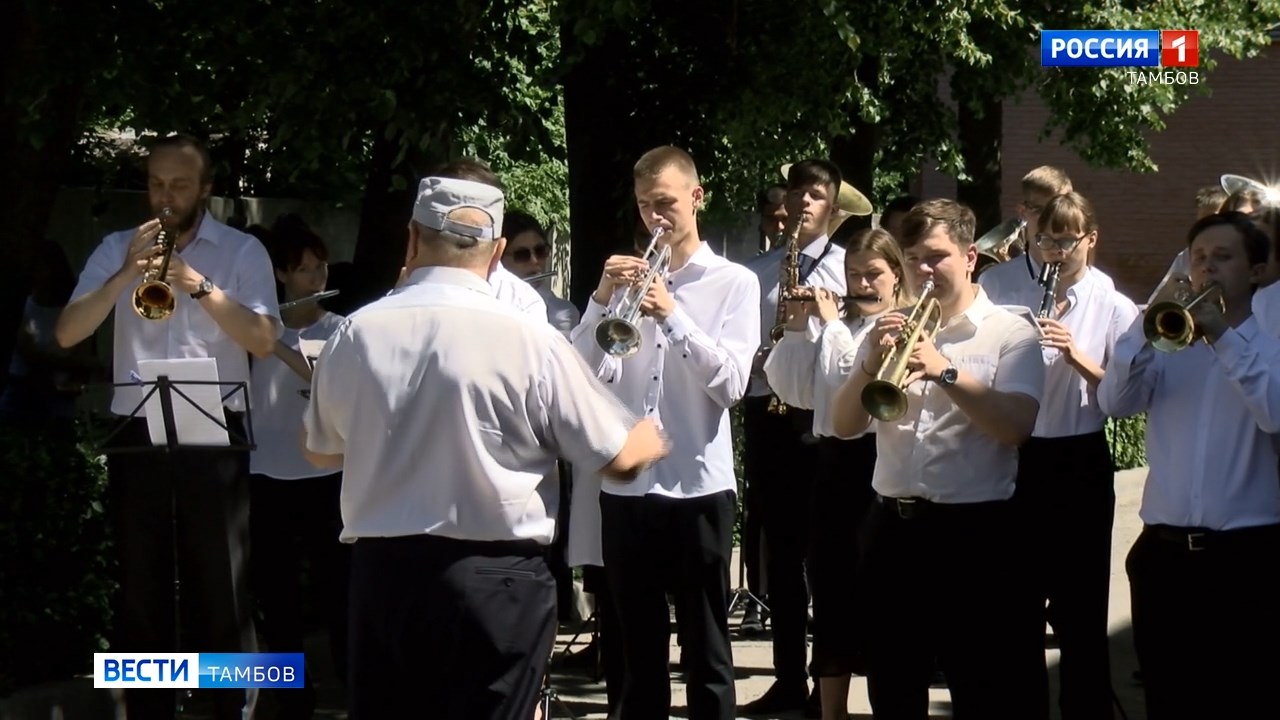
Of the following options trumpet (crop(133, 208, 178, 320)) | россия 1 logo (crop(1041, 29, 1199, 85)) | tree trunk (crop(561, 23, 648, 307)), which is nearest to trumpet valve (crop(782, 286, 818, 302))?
trumpet (crop(133, 208, 178, 320))

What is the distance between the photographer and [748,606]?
9125 millimetres

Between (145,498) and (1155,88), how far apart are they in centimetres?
1033

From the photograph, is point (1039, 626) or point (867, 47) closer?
point (1039, 626)

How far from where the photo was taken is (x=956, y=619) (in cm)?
534

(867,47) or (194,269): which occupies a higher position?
(867,47)

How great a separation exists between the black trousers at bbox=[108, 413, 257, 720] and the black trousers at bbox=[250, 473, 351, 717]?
0.41 meters

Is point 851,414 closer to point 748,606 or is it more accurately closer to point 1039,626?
point 1039,626

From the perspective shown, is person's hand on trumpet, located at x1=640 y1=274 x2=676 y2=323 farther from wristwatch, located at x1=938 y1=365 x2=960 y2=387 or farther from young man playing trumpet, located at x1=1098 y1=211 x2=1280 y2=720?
young man playing trumpet, located at x1=1098 y1=211 x2=1280 y2=720

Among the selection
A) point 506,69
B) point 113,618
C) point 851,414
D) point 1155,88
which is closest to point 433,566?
point 851,414

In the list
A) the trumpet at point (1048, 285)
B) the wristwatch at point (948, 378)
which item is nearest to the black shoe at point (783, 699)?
the trumpet at point (1048, 285)

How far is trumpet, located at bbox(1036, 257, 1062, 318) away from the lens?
21.0 feet

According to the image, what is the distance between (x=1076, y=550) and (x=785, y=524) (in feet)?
4.23

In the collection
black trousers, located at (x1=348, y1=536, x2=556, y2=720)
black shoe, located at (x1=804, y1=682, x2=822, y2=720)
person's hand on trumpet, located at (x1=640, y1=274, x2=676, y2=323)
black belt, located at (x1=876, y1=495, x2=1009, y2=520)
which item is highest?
person's hand on trumpet, located at (x1=640, y1=274, x2=676, y2=323)

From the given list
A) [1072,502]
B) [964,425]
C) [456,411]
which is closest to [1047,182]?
[1072,502]
